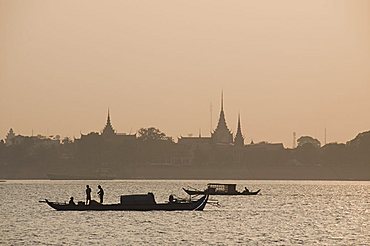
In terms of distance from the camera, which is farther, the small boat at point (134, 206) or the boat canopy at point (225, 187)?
the boat canopy at point (225, 187)

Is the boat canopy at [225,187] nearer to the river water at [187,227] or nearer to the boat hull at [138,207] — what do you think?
the river water at [187,227]

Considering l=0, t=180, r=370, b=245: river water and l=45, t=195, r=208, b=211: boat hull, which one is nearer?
l=0, t=180, r=370, b=245: river water

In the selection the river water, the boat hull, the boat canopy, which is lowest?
the river water

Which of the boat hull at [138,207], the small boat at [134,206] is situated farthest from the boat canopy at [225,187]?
the small boat at [134,206]

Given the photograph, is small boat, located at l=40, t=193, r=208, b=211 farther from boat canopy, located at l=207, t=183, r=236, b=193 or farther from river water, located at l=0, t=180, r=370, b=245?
boat canopy, located at l=207, t=183, r=236, b=193

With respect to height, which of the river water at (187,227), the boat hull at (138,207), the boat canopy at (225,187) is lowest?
the river water at (187,227)

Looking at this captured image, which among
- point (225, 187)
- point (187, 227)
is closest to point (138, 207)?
point (187, 227)

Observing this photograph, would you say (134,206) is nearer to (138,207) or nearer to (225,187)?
(138,207)

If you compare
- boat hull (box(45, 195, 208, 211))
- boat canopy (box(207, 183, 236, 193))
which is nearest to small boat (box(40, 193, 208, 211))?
boat hull (box(45, 195, 208, 211))

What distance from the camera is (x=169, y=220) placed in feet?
261

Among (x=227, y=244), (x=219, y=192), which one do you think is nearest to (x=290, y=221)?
(x=227, y=244)

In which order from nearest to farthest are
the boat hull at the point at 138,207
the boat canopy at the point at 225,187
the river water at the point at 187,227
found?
the river water at the point at 187,227 → the boat hull at the point at 138,207 → the boat canopy at the point at 225,187

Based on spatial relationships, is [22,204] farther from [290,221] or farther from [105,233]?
[105,233]

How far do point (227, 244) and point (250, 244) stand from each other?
41.6 inches
